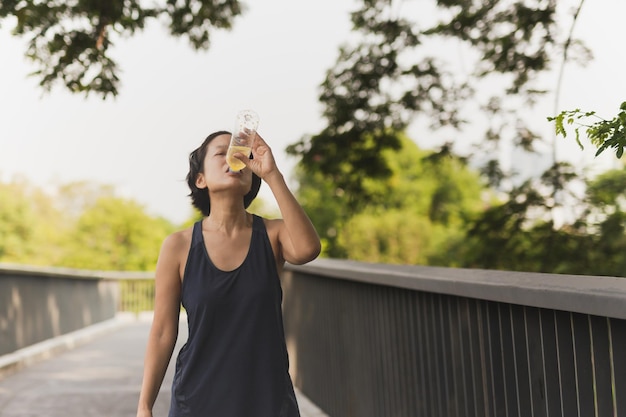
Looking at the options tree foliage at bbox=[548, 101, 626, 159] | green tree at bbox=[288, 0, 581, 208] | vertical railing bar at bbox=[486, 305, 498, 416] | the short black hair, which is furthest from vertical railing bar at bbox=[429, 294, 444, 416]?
green tree at bbox=[288, 0, 581, 208]

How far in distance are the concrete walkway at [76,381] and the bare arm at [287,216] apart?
4.40m

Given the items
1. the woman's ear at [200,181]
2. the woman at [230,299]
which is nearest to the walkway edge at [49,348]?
the woman's ear at [200,181]

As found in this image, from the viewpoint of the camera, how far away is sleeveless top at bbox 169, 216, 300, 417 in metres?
2.65

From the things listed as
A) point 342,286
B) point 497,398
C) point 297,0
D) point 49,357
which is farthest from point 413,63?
point 297,0

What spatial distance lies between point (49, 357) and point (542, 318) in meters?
10.5

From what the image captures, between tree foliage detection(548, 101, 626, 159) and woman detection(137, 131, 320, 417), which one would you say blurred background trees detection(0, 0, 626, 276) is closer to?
woman detection(137, 131, 320, 417)

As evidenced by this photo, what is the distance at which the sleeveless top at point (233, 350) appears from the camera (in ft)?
8.68

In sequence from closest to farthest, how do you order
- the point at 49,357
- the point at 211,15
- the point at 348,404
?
the point at 348,404 < the point at 211,15 < the point at 49,357

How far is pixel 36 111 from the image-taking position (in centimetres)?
10169

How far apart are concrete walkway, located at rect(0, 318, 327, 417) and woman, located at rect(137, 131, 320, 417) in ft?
14.3

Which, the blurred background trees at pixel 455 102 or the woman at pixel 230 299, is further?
the blurred background trees at pixel 455 102

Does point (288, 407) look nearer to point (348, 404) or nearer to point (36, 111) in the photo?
point (348, 404)

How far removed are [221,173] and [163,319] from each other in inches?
18.0

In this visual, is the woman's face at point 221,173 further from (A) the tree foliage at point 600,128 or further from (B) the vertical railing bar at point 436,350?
(B) the vertical railing bar at point 436,350
